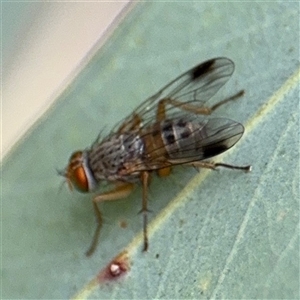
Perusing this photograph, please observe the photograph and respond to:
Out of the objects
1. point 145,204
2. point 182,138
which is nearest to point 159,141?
point 182,138

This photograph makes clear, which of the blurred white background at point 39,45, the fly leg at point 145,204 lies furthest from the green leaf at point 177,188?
the blurred white background at point 39,45

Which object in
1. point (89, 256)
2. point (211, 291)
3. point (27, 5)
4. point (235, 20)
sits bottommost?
point (211, 291)

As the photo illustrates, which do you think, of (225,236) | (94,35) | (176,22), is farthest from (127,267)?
(94,35)

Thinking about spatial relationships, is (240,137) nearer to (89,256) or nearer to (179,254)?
(179,254)

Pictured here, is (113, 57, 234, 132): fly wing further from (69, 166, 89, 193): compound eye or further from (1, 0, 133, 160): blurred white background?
(1, 0, 133, 160): blurred white background

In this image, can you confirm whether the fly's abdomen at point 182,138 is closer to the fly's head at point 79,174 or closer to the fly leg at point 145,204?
the fly leg at point 145,204

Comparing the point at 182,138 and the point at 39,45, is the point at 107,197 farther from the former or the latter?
the point at 39,45

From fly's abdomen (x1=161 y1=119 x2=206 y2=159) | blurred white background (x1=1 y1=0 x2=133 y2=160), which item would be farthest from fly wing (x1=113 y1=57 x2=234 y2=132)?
blurred white background (x1=1 y1=0 x2=133 y2=160)

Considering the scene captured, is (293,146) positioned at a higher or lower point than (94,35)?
lower
